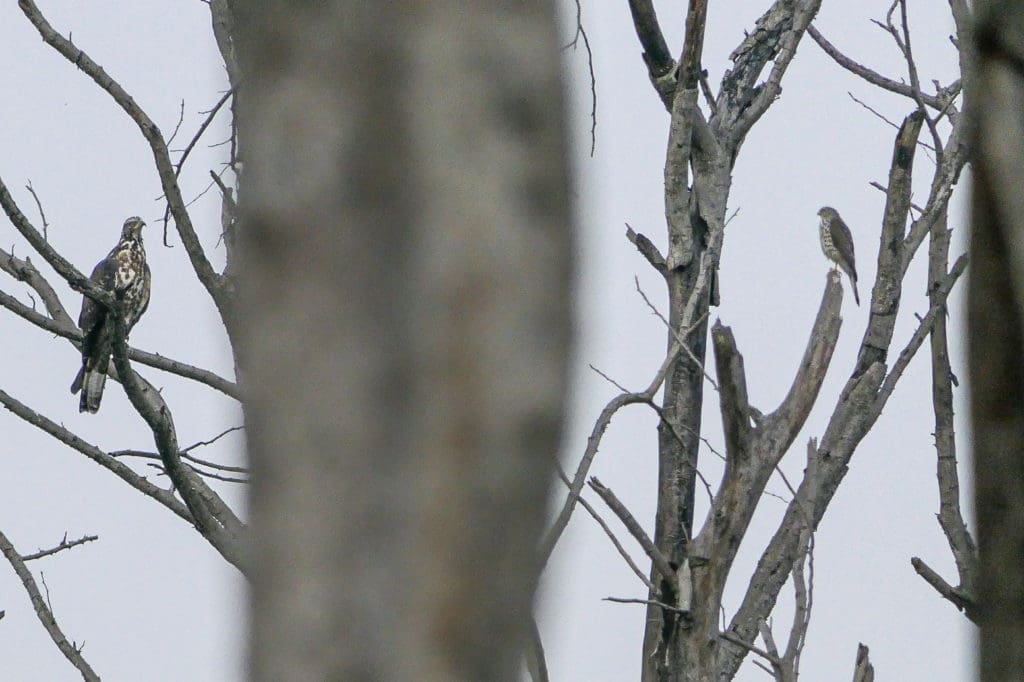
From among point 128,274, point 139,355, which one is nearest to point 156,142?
point 139,355

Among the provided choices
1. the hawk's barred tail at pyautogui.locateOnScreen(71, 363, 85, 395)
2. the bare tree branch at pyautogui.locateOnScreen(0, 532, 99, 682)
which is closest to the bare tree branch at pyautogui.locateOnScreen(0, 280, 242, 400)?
the bare tree branch at pyautogui.locateOnScreen(0, 532, 99, 682)

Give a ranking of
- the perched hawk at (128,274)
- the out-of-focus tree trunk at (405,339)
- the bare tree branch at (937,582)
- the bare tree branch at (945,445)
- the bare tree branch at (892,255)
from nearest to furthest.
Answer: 1. the out-of-focus tree trunk at (405,339)
2. the bare tree branch at (937,582)
3. the bare tree branch at (945,445)
4. the bare tree branch at (892,255)
5. the perched hawk at (128,274)

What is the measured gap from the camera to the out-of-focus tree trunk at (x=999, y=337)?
836mm

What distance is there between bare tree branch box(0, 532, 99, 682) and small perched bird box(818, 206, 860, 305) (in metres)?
8.91

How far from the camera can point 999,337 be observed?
85 cm

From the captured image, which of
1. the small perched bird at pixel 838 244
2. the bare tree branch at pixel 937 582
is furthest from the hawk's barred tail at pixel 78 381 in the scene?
the small perched bird at pixel 838 244

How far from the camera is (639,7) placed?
4.94 m

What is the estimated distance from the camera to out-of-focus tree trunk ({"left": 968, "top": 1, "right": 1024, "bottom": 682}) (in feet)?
2.74

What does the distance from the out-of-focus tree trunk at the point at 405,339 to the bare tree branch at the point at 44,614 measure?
414cm

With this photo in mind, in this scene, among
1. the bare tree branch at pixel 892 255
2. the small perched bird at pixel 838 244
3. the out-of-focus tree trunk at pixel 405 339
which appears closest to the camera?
the out-of-focus tree trunk at pixel 405 339

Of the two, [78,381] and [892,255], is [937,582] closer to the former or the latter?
[892,255]

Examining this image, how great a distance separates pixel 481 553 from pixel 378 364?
0.44 ft

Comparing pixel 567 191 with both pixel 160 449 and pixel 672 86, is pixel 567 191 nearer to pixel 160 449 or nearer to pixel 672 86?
pixel 160 449

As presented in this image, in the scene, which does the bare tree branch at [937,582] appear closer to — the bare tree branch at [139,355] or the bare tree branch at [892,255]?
the bare tree branch at [892,255]
